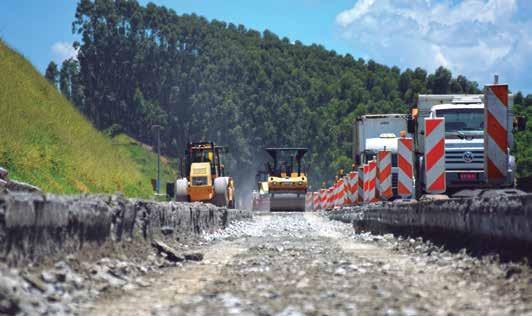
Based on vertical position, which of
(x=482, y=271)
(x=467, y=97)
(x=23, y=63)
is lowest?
(x=482, y=271)

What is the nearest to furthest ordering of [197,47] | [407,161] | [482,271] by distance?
[482,271], [407,161], [197,47]

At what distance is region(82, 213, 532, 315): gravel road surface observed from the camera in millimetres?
5113

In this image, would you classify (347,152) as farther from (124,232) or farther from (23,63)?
(124,232)

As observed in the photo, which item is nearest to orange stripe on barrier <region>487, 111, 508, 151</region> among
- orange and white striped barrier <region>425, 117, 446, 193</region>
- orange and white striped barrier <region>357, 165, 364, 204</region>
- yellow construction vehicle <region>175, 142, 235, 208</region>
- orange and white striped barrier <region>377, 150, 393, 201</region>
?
orange and white striped barrier <region>425, 117, 446, 193</region>

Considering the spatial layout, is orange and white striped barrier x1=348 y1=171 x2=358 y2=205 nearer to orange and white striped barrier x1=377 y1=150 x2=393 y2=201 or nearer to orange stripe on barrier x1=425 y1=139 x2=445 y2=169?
orange and white striped barrier x1=377 y1=150 x2=393 y2=201

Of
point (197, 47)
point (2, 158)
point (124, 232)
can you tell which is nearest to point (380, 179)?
point (2, 158)

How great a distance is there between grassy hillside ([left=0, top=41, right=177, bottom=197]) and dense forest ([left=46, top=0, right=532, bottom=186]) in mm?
67545

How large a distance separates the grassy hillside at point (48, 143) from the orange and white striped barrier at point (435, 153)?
1249 cm

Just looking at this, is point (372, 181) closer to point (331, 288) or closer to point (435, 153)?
point (435, 153)

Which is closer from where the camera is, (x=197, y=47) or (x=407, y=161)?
(x=407, y=161)

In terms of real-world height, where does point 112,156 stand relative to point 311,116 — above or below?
below

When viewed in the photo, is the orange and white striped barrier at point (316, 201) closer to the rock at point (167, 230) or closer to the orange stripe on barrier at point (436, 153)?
the orange stripe on barrier at point (436, 153)

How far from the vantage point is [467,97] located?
2369 centimetres

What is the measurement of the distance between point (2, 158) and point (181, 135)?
102 metres
